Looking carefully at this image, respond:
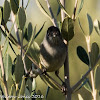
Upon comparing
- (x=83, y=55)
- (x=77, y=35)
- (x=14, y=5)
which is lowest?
(x=77, y=35)

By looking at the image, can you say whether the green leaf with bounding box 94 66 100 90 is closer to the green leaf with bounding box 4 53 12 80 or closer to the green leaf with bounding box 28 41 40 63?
the green leaf with bounding box 28 41 40 63

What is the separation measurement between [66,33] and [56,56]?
1.59ft

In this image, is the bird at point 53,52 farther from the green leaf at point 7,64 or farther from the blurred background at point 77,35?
the blurred background at point 77,35

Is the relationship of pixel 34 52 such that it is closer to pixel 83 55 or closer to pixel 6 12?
pixel 6 12

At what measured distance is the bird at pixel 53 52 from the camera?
1636mm

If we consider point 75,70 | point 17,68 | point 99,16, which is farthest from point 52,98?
point 17,68

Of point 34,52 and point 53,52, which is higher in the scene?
point 34,52

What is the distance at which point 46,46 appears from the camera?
1.85 meters

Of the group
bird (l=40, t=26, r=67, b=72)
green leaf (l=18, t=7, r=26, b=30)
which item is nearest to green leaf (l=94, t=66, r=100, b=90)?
green leaf (l=18, t=7, r=26, b=30)

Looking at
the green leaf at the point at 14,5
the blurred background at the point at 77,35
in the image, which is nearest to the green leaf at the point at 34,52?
the green leaf at the point at 14,5

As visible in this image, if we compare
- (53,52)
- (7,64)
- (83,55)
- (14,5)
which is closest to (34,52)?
(7,64)

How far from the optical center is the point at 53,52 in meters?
1.76

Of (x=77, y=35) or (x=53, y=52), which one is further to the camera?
(x=77, y=35)

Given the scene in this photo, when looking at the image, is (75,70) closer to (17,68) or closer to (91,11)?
(91,11)
